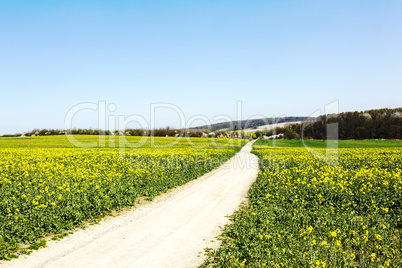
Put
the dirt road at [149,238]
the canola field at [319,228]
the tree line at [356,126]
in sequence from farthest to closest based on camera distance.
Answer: the tree line at [356,126] → the dirt road at [149,238] → the canola field at [319,228]

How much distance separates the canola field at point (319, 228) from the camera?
21.6 feet

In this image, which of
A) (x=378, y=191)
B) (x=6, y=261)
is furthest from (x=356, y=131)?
(x=6, y=261)

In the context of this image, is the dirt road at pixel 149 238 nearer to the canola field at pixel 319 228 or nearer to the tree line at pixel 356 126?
the canola field at pixel 319 228

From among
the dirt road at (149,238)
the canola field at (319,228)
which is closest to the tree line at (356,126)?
the canola field at (319,228)

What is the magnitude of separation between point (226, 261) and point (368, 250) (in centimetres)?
436

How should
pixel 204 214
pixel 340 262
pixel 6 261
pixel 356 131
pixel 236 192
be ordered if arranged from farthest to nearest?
pixel 356 131
pixel 236 192
pixel 204 214
pixel 6 261
pixel 340 262

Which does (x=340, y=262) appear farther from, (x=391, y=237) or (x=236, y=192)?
(x=236, y=192)

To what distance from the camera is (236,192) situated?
16.5 meters

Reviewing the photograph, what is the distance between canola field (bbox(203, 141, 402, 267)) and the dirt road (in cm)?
88

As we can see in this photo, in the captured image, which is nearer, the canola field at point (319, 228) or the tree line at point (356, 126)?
the canola field at point (319, 228)

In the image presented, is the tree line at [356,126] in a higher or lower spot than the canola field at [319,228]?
higher

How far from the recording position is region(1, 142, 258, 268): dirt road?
713 centimetres

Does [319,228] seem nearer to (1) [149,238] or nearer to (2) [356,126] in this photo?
(1) [149,238]

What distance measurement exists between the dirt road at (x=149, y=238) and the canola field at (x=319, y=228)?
875 millimetres
